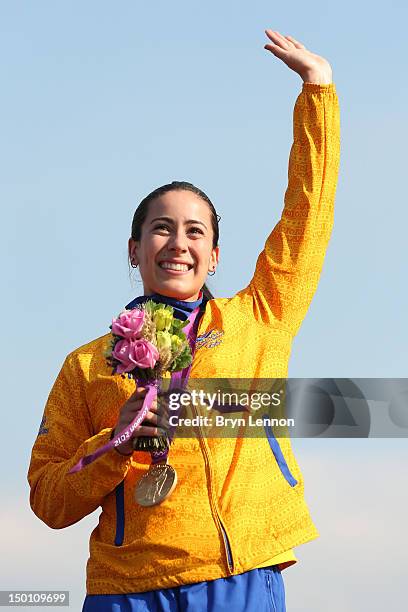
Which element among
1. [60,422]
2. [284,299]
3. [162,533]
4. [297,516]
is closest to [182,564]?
[162,533]

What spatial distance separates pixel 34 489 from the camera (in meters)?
5.32

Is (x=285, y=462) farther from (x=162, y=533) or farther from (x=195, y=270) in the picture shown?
(x=195, y=270)

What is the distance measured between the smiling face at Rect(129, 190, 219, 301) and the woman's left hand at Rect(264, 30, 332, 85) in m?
0.78

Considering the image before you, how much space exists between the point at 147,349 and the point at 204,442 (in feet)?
1.59

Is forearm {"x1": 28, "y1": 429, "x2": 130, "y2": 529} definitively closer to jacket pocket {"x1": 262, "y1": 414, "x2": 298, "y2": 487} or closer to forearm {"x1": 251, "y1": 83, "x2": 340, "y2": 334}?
jacket pocket {"x1": 262, "y1": 414, "x2": 298, "y2": 487}

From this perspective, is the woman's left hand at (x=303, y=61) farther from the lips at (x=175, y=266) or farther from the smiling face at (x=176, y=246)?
the lips at (x=175, y=266)

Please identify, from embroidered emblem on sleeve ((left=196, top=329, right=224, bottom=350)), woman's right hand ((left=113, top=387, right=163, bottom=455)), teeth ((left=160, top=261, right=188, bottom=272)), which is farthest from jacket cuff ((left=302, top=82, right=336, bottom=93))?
woman's right hand ((left=113, top=387, right=163, bottom=455))

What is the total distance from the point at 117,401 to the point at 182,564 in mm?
820

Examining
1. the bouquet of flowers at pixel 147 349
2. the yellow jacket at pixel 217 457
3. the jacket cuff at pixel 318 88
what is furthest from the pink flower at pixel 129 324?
the jacket cuff at pixel 318 88

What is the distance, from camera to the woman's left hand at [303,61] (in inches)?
224

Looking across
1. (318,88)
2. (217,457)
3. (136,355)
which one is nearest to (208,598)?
(217,457)

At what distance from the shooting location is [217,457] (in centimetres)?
502

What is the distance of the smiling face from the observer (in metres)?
5.48

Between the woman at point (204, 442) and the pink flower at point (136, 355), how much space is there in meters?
0.11
